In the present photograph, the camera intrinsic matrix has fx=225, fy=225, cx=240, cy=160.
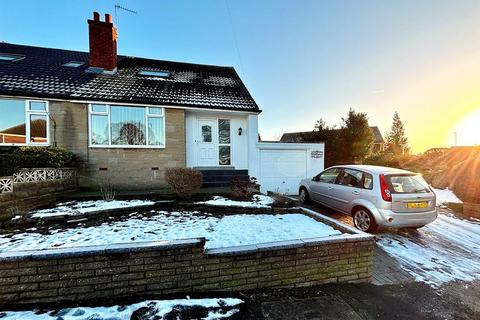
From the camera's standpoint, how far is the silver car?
16.4ft

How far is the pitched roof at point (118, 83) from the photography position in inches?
334

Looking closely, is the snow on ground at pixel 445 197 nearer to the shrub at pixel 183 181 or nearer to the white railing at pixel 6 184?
the shrub at pixel 183 181

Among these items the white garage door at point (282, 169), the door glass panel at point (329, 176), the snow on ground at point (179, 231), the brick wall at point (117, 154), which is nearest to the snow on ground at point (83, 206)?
the snow on ground at point (179, 231)

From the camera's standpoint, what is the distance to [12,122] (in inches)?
320

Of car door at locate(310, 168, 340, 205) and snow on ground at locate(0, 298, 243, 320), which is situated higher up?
car door at locate(310, 168, 340, 205)

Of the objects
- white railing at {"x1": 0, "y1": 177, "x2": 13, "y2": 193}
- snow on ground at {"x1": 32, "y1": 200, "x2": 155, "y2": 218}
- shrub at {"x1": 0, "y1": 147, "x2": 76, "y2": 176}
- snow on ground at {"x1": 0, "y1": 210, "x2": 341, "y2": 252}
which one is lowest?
snow on ground at {"x1": 0, "y1": 210, "x2": 341, "y2": 252}

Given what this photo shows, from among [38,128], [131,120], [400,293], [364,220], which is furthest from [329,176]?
[38,128]

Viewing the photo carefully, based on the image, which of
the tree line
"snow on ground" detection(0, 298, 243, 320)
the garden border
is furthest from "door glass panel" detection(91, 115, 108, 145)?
the tree line

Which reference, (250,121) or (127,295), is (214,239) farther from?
(250,121)

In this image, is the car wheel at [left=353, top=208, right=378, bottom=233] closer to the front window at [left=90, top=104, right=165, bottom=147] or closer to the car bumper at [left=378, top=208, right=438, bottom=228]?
the car bumper at [left=378, top=208, right=438, bottom=228]

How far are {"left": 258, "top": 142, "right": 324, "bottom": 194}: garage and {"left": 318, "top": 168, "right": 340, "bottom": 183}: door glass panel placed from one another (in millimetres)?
3407

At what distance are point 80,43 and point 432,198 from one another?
16924mm

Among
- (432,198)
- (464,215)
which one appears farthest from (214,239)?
(464,215)

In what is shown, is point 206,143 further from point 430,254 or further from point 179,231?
point 430,254
